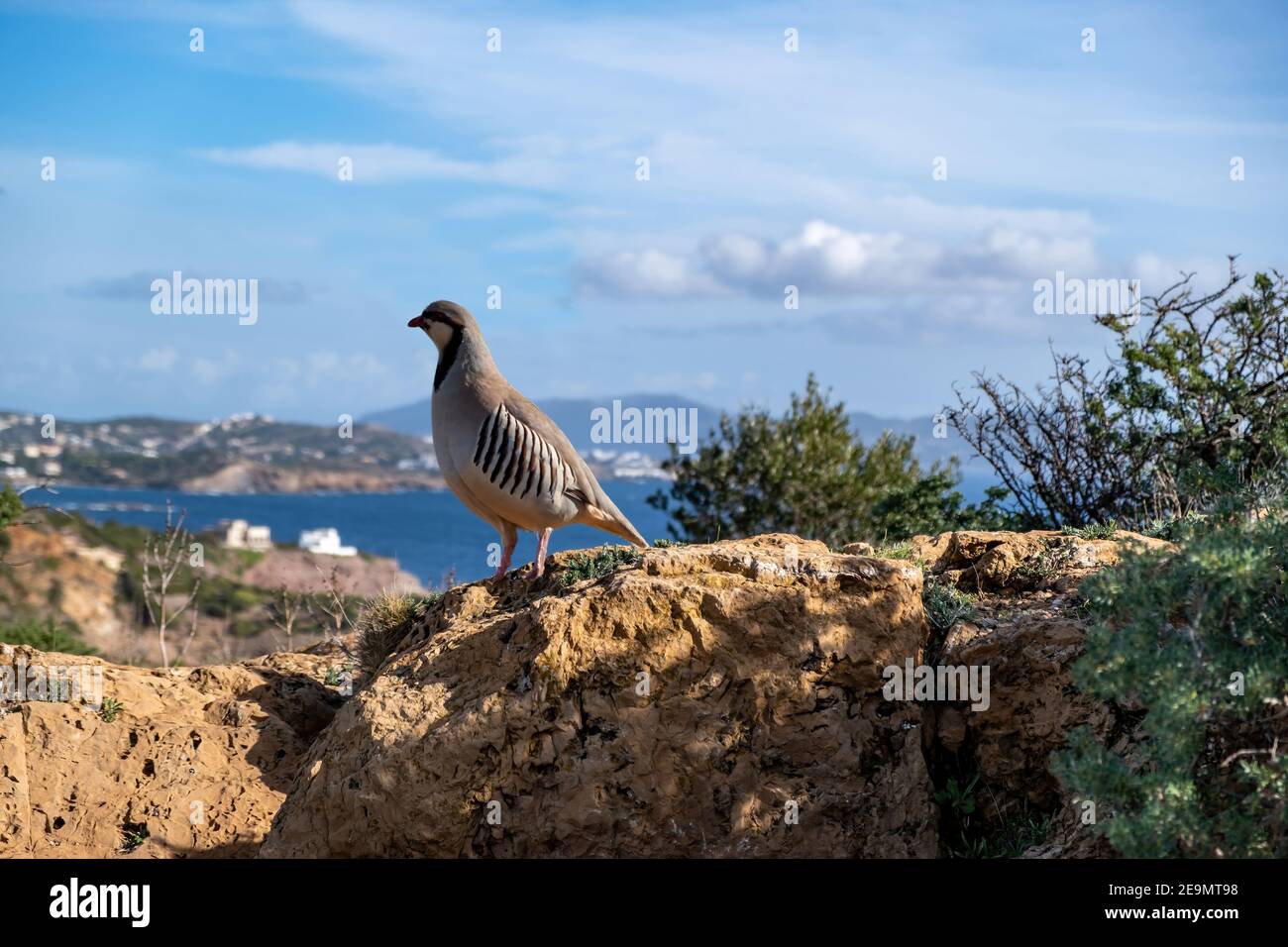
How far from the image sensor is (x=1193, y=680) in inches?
258

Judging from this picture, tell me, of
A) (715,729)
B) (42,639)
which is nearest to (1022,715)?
(715,729)

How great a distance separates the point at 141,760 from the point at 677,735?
5.16 meters

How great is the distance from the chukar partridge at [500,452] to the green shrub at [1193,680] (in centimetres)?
458

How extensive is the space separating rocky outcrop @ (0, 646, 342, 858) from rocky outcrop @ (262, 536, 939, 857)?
5.99 ft

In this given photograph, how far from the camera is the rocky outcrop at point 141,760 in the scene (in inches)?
411

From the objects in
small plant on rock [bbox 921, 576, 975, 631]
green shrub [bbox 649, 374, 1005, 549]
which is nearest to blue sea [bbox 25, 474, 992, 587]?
green shrub [bbox 649, 374, 1005, 549]

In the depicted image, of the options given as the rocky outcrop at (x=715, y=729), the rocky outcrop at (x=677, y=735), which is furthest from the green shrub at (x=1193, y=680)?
the rocky outcrop at (x=677, y=735)

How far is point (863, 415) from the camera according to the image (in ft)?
461

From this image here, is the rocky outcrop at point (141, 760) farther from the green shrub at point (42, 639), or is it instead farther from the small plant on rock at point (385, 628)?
the green shrub at point (42, 639)

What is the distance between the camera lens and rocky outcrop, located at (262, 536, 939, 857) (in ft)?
A: 27.9

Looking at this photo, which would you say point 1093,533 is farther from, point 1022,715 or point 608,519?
point 608,519

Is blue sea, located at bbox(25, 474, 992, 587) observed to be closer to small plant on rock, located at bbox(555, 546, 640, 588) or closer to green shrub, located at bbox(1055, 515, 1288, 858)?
small plant on rock, located at bbox(555, 546, 640, 588)

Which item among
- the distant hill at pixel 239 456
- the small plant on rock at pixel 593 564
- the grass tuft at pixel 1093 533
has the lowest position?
the small plant on rock at pixel 593 564
